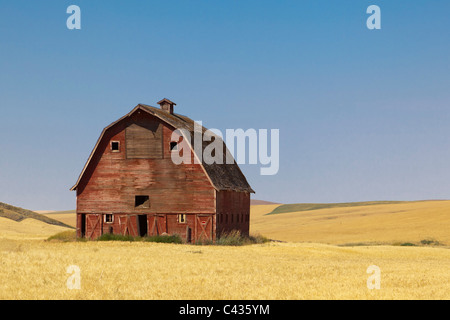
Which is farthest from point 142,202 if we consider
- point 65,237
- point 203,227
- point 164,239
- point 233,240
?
point 233,240

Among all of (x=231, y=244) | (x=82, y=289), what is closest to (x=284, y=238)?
(x=231, y=244)

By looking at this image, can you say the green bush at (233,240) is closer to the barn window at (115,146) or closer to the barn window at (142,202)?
Result: the barn window at (142,202)

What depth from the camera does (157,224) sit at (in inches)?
1594

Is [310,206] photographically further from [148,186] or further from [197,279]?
[197,279]

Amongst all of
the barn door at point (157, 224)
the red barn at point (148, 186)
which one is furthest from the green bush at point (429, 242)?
the barn door at point (157, 224)

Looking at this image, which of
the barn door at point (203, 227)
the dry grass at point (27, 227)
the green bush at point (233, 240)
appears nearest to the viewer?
the green bush at point (233, 240)

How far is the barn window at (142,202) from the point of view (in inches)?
1609

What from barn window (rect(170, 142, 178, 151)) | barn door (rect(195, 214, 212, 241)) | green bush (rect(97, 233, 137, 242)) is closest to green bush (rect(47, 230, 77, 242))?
green bush (rect(97, 233, 137, 242))

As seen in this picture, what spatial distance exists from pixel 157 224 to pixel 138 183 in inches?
114

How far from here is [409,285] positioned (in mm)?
17359
